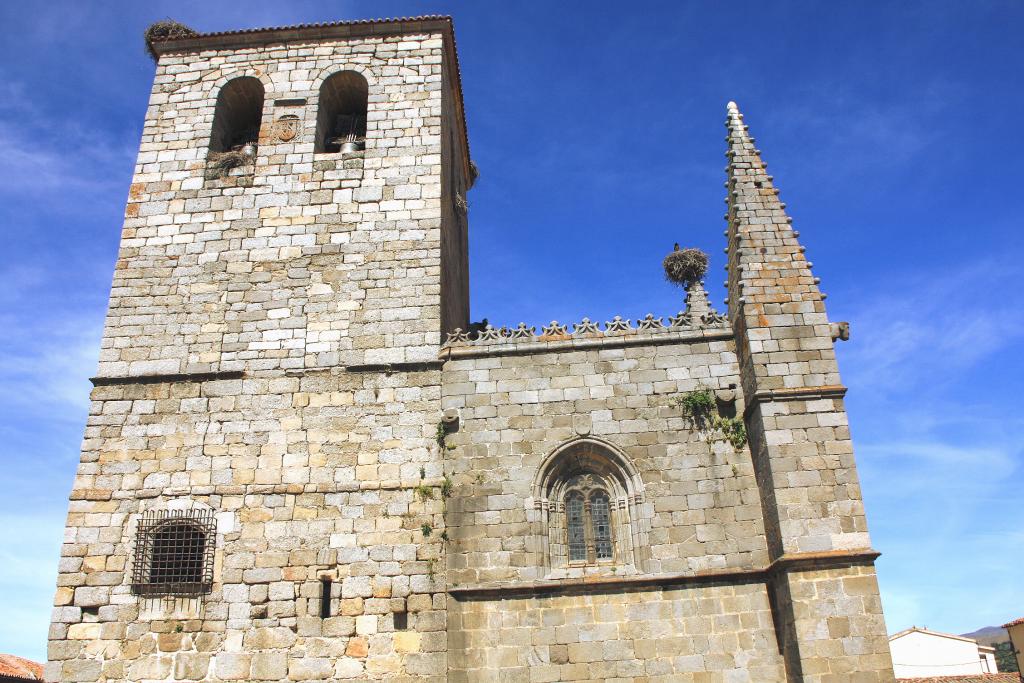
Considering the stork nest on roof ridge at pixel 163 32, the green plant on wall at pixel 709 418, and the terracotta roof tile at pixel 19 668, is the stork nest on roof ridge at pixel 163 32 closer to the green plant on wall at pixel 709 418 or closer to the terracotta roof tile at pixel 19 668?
the green plant on wall at pixel 709 418

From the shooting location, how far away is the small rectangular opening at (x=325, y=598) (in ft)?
29.3

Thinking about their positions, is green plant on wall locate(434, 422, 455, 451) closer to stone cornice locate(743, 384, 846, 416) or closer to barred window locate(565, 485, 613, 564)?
barred window locate(565, 485, 613, 564)

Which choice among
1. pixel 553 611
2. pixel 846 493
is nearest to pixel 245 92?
pixel 553 611

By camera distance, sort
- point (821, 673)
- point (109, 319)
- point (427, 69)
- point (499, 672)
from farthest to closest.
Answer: point (427, 69) < point (109, 319) < point (499, 672) < point (821, 673)

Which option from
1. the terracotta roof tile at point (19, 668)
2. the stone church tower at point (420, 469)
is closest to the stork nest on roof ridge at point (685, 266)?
the stone church tower at point (420, 469)

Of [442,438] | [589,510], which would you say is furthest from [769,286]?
[442,438]

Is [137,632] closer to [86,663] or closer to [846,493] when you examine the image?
[86,663]

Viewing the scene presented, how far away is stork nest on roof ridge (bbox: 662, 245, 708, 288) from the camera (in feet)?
51.1

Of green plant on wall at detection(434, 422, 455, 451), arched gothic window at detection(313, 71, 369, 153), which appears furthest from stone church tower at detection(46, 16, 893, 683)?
arched gothic window at detection(313, 71, 369, 153)

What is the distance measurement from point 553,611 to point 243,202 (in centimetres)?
729

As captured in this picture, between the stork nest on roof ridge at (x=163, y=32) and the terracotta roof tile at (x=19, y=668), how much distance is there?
14.8 meters

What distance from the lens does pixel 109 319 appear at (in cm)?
1078

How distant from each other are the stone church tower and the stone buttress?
0.03m

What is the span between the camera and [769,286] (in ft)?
32.1
